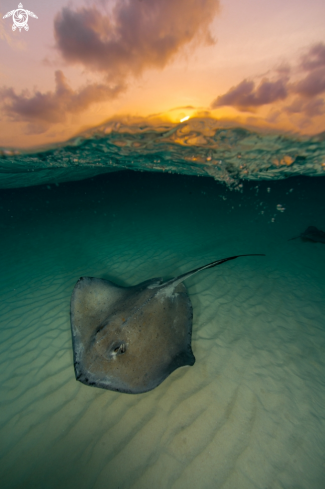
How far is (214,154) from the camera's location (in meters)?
8.69

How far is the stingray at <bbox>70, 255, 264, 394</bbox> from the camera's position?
2555mm

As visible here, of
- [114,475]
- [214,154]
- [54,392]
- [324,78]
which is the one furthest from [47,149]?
[114,475]

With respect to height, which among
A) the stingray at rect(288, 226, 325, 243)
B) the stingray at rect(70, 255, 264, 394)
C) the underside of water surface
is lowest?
the stingray at rect(288, 226, 325, 243)

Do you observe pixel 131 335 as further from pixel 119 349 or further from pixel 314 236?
pixel 314 236

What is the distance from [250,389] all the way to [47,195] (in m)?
95.4

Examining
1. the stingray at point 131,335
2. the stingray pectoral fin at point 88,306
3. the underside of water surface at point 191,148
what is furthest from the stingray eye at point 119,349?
the underside of water surface at point 191,148

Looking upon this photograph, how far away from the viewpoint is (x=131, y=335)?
2.94m

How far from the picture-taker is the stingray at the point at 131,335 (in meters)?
2.55

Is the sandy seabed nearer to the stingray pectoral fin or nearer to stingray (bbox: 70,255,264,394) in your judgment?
stingray (bbox: 70,255,264,394)

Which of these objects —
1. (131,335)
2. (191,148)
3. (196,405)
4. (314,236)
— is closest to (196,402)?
(196,405)

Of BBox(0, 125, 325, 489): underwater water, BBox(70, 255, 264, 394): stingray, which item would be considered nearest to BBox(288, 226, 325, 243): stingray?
BBox(0, 125, 325, 489): underwater water

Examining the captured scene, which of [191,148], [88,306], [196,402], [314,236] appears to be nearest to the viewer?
[196,402]

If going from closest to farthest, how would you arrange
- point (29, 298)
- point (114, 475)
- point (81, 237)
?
point (114, 475) < point (29, 298) < point (81, 237)

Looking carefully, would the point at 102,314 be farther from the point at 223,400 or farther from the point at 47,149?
the point at 47,149
